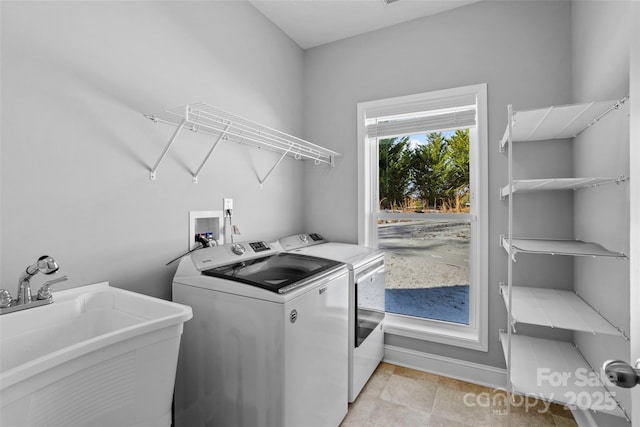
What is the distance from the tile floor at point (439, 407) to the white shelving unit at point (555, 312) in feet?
1.31

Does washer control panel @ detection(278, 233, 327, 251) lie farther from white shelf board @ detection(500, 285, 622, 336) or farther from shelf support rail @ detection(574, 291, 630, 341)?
shelf support rail @ detection(574, 291, 630, 341)

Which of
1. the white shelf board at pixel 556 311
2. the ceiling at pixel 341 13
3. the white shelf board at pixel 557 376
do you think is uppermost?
the ceiling at pixel 341 13

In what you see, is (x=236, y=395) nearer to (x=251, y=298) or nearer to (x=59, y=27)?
(x=251, y=298)

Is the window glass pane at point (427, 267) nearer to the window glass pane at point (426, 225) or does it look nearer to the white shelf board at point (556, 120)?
the window glass pane at point (426, 225)

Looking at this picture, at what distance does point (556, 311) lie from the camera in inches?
64.1

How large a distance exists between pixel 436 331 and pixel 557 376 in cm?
84

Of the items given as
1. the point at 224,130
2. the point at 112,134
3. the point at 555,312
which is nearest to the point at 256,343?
the point at 224,130

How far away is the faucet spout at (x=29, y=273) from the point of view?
1014 mm

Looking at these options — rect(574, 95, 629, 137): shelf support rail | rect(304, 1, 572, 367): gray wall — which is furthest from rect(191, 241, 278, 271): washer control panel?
rect(574, 95, 629, 137): shelf support rail

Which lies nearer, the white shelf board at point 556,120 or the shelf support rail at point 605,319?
the shelf support rail at point 605,319

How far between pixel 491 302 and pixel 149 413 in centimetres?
216

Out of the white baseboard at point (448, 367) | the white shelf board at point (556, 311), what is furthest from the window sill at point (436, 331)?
the white shelf board at point (556, 311)

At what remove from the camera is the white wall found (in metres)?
1.13

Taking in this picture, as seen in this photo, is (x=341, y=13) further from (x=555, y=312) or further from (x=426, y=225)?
(x=555, y=312)
